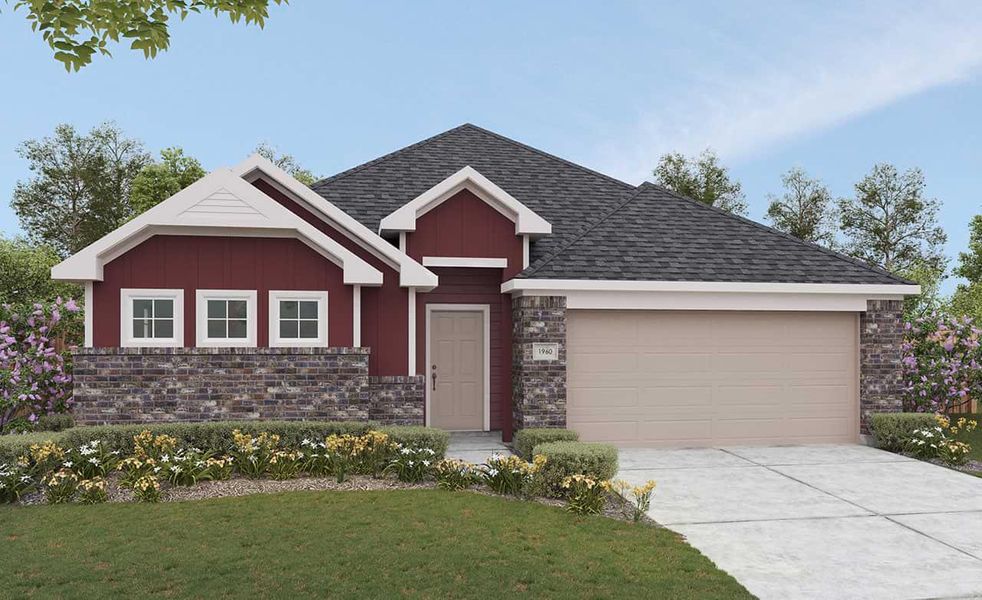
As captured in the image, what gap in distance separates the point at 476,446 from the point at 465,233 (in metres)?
3.82

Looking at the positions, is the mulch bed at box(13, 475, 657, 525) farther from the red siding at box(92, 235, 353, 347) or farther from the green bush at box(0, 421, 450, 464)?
the red siding at box(92, 235, 353, 347)

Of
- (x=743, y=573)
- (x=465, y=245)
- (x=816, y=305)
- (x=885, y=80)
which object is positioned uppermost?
(x=885, y=80)

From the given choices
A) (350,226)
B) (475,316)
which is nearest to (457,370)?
(475,316)

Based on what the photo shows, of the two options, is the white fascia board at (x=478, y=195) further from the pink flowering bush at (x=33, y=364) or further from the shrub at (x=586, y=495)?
the pink flowering bush at (x=33, y=364)

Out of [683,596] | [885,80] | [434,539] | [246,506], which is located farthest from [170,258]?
[885,80]

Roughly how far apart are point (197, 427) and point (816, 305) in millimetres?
10735

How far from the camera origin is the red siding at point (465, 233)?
44.0 ft

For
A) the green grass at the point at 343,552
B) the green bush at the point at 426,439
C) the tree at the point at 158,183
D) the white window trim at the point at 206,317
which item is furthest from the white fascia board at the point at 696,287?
the tree at the point at 158,183

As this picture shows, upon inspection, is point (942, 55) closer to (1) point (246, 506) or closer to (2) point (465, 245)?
(2) point (465, 245)

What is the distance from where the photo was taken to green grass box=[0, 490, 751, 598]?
6035 mm

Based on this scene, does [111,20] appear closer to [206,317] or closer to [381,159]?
[206,317]

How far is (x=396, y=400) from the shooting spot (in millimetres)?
12352

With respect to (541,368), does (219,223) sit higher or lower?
higher

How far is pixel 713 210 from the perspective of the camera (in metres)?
15.6
